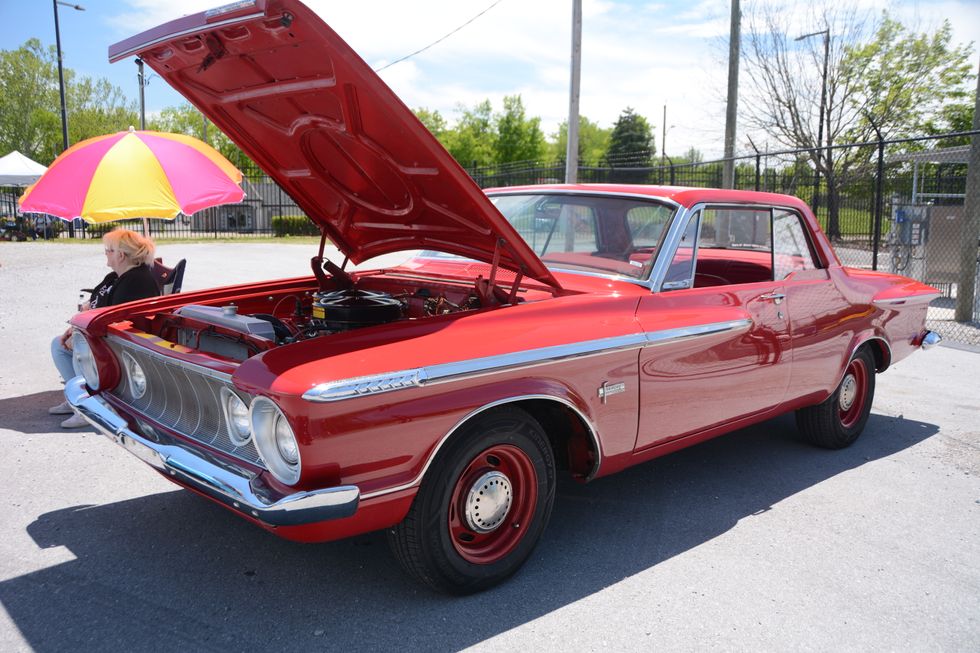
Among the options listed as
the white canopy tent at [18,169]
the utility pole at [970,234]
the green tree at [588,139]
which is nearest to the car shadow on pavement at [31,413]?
the utility pole at [970,234]

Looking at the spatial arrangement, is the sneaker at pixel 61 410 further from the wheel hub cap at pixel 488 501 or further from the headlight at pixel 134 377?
the wheel hub cap at pixel 488 501

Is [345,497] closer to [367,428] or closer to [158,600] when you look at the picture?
[367,428]

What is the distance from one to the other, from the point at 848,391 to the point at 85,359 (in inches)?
173

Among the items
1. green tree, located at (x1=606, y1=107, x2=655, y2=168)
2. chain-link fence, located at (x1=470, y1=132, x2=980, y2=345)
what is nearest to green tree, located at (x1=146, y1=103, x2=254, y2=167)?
green tree, located at (x1=606, y1=107, x2=655, y2=168)

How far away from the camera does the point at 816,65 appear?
73.4 ft

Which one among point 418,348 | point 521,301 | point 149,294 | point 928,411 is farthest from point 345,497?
point 928,411

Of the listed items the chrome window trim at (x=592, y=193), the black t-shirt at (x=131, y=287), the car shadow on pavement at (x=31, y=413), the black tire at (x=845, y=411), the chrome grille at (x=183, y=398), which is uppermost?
the chrome window trim at (x=592, y=193)

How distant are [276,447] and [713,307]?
220cm

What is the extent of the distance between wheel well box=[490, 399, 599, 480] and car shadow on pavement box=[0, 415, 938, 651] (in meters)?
0.38

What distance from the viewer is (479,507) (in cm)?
286

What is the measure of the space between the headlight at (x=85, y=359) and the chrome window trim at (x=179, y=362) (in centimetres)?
18

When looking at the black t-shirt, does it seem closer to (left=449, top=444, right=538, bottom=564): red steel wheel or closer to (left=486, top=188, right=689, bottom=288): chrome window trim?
(left=486, top=188, right=689, bottom=288): chrome window trim

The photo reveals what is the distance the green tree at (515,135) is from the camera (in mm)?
52906

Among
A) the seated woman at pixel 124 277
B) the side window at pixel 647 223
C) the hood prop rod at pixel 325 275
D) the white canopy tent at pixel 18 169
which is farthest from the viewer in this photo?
the white canopy tent at pixel 18 169
